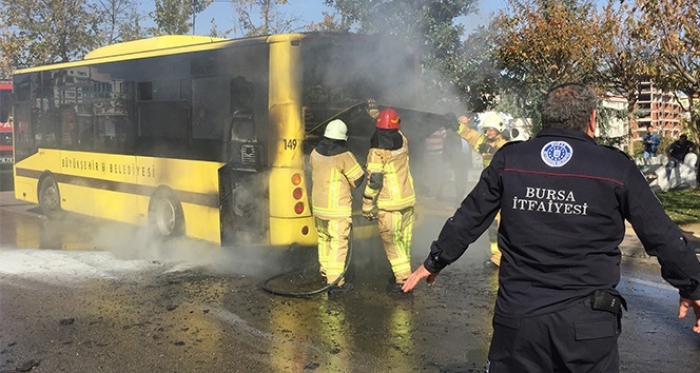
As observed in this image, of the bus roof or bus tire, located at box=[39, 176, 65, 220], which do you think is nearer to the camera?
the bus roof

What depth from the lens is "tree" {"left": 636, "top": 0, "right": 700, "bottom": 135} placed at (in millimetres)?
10094

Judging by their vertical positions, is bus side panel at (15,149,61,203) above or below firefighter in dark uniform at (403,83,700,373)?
below

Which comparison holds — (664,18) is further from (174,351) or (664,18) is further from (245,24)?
(245,24)

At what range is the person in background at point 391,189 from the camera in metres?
6.79

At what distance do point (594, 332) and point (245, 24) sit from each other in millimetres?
19877

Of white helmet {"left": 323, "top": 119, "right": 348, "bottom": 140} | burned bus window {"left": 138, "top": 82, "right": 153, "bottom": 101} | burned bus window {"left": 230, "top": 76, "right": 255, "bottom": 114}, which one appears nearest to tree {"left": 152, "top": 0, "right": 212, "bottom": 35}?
burned bus window {"left": 138, "top": 82, "right": 153, "bottom": 101}

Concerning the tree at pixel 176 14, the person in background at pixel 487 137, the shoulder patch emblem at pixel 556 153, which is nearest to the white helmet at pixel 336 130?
the person in background at pixel 487 137

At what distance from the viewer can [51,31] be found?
21031 millimetres

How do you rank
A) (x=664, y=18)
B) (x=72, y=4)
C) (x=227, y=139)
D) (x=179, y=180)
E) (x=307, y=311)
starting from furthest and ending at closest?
(x=72, y=4) → (x=664, y=18) → (x=179, y=180) → (x=227, y=139) → (x=307, y=311)

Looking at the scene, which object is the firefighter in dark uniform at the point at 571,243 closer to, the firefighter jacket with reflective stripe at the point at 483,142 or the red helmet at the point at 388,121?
the red helmet at the point at 388,121

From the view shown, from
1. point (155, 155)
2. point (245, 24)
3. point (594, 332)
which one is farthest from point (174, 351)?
point (245, 24)

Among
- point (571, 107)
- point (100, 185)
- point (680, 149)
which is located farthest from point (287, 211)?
point (680, 149)

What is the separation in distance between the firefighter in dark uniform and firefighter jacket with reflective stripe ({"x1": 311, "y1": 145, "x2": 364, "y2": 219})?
3.94m

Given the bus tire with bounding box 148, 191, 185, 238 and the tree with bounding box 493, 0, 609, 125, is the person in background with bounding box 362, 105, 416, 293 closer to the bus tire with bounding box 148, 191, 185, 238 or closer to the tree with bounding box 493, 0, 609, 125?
the bus tire with bounding box 148, 191, 185, 238
